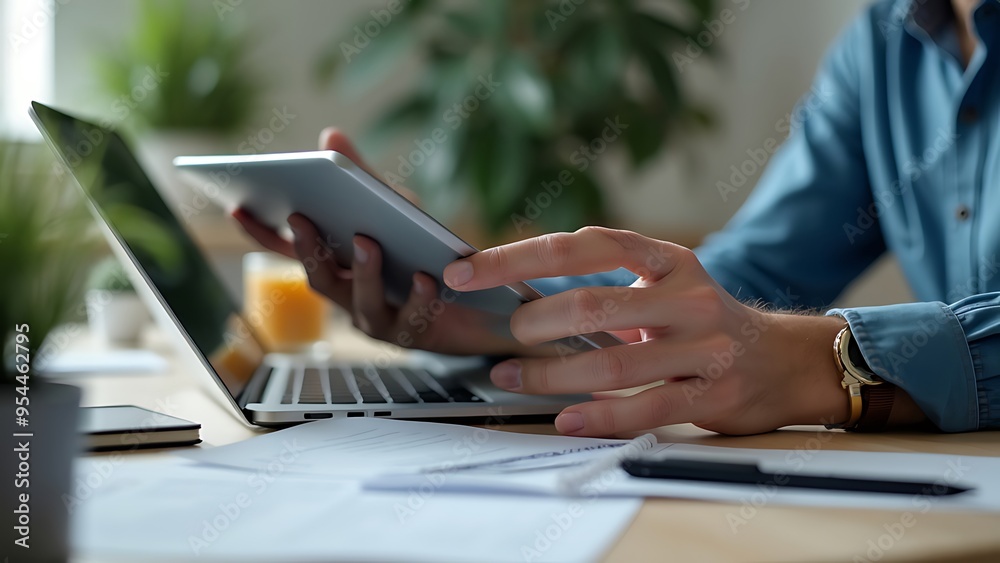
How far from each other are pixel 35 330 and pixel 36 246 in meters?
0.03

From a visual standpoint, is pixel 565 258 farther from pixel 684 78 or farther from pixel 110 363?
pixel 684 78

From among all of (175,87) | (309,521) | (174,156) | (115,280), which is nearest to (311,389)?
(309,521)

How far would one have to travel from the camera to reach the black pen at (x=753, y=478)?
41cm

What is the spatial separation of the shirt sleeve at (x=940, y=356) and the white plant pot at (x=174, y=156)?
1.60 m

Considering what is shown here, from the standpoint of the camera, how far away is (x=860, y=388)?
0.59 meters

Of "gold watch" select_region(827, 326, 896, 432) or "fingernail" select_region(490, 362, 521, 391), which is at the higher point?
"fingernail" select_region(490, 362, 521, 391)

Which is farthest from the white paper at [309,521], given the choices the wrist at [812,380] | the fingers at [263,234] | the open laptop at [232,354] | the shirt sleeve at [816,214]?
the shirt sleeve at [816,214]

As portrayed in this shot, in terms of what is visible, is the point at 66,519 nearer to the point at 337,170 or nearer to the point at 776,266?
the point at 337,170

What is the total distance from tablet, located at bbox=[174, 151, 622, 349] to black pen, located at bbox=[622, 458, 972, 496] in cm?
16

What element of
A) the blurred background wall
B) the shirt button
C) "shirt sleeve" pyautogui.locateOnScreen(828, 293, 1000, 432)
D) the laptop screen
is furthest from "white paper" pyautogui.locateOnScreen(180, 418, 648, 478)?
the blurred background wall

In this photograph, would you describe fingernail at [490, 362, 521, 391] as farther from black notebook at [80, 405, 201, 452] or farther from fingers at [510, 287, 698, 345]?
black notebook at [80, 405, 201, 452]

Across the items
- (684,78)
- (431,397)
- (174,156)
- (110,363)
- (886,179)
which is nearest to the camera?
(431,397)

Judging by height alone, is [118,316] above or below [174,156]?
below

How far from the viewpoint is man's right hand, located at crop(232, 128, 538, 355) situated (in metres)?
0.67
